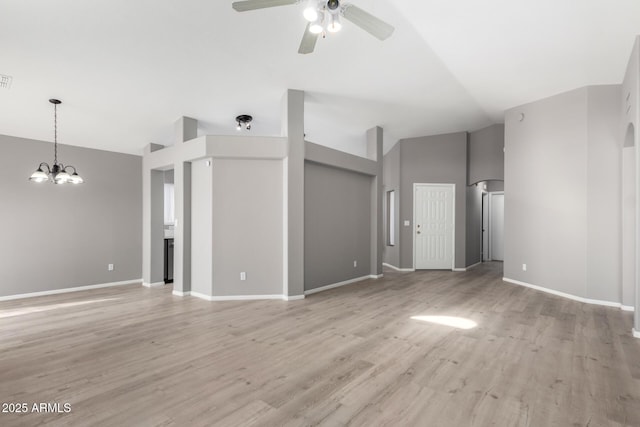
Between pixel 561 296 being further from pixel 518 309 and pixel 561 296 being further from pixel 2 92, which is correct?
pixel 2 92

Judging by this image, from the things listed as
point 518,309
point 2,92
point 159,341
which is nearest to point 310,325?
point 159,341

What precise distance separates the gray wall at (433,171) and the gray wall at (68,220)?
6128 millimetres

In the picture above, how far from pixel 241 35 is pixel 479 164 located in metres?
6.23

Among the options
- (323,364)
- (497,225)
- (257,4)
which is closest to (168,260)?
(323,364)

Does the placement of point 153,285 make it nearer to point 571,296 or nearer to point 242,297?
point 242,297

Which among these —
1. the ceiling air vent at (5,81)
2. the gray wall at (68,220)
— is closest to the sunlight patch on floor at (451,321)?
the ceiling air vent at (5,81)

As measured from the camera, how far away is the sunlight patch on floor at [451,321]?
3.74 metres

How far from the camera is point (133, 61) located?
364 centimetres

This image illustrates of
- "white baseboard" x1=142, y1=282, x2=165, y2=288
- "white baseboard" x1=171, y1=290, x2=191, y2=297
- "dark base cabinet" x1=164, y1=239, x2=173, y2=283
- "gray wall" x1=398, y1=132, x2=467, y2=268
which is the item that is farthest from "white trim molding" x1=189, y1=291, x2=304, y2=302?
"gray wall" x1=398, y1=132, x2=467, y2=268

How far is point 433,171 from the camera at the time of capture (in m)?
7.84

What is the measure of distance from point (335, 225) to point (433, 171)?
338 centimetres

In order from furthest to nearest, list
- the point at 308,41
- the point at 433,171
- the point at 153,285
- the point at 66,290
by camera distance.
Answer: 1. the point at 433,171
2. the point at 153,285
3. the point at 66,290
4. the point at 308,41

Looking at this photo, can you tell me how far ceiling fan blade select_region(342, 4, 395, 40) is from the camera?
2.33 metres

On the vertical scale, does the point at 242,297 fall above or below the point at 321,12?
below
